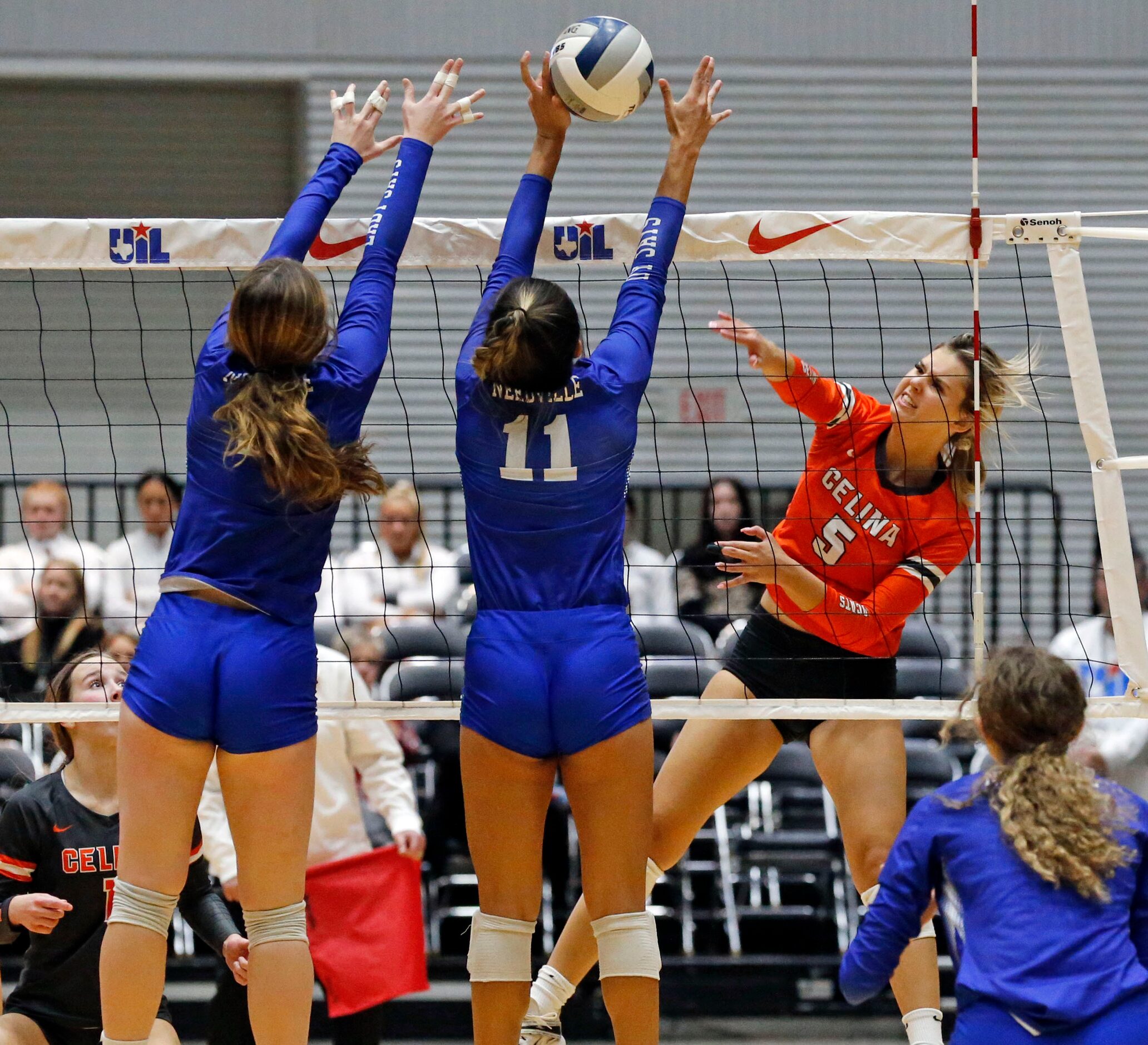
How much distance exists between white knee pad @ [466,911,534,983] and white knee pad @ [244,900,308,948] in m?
0.43

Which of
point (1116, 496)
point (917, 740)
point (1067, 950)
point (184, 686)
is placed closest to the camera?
point (1067, 950)

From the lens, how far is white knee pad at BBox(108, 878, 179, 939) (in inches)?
134

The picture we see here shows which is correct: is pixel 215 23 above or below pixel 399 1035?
above

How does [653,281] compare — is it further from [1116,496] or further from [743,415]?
[743,415]

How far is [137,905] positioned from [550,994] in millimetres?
1264

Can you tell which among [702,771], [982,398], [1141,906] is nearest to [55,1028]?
[702,771]

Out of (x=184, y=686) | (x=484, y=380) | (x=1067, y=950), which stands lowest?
(x=1067, y=950)

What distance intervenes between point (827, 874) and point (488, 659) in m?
4.07

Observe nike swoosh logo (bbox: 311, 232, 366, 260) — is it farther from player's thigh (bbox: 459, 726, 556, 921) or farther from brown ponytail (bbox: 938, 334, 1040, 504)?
brown ponytail (bbox: 938, 334, 1040, 504)

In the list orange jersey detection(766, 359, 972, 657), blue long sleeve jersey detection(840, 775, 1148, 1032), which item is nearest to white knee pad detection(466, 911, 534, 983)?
blue long sleeve jersey detection(840, 775, 1148, 1032)

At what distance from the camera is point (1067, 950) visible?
9.18 feet

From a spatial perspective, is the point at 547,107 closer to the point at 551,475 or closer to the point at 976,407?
the point at 551,475

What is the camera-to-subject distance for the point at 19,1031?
397 cm

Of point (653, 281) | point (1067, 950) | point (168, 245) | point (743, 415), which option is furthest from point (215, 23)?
point (1067, 950)
